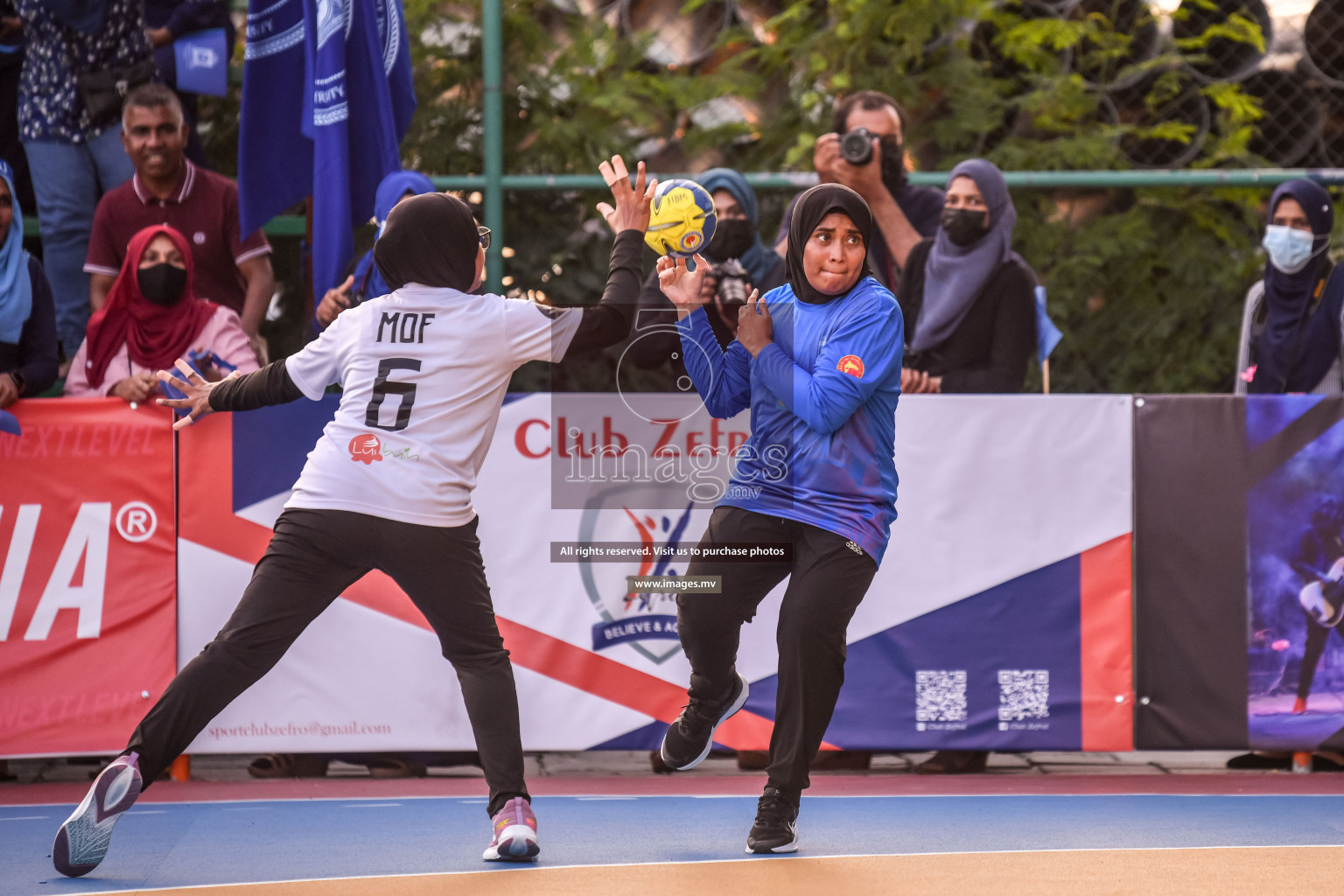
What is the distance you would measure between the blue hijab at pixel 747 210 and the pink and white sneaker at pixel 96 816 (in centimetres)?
347

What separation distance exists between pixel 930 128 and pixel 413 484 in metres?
4.99

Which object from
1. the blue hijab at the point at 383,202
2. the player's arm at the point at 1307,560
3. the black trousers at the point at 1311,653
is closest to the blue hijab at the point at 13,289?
the blue hijab at the point at 383,202

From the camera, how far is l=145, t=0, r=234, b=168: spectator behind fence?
7242 mm

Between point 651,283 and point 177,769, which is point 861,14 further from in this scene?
point 177,769

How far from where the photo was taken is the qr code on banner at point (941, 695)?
19.5 ft

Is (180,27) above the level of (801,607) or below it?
above

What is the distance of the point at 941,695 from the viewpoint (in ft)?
19.5

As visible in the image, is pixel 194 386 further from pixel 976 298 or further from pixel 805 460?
pixel 976 298

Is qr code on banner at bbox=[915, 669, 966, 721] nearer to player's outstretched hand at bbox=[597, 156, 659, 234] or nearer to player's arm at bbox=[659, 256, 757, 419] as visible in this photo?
player's arm at bbox=[659, 256, 757, 419]

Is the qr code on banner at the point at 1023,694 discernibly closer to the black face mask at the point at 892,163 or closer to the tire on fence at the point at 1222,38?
the black face mask at the point at 892,163

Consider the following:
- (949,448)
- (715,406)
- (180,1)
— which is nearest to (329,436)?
(715,406)

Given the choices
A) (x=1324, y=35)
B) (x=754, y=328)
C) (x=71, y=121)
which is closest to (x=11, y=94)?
(x=71, y=121)

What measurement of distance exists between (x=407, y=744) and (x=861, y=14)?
4.81m

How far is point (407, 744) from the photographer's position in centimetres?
585
